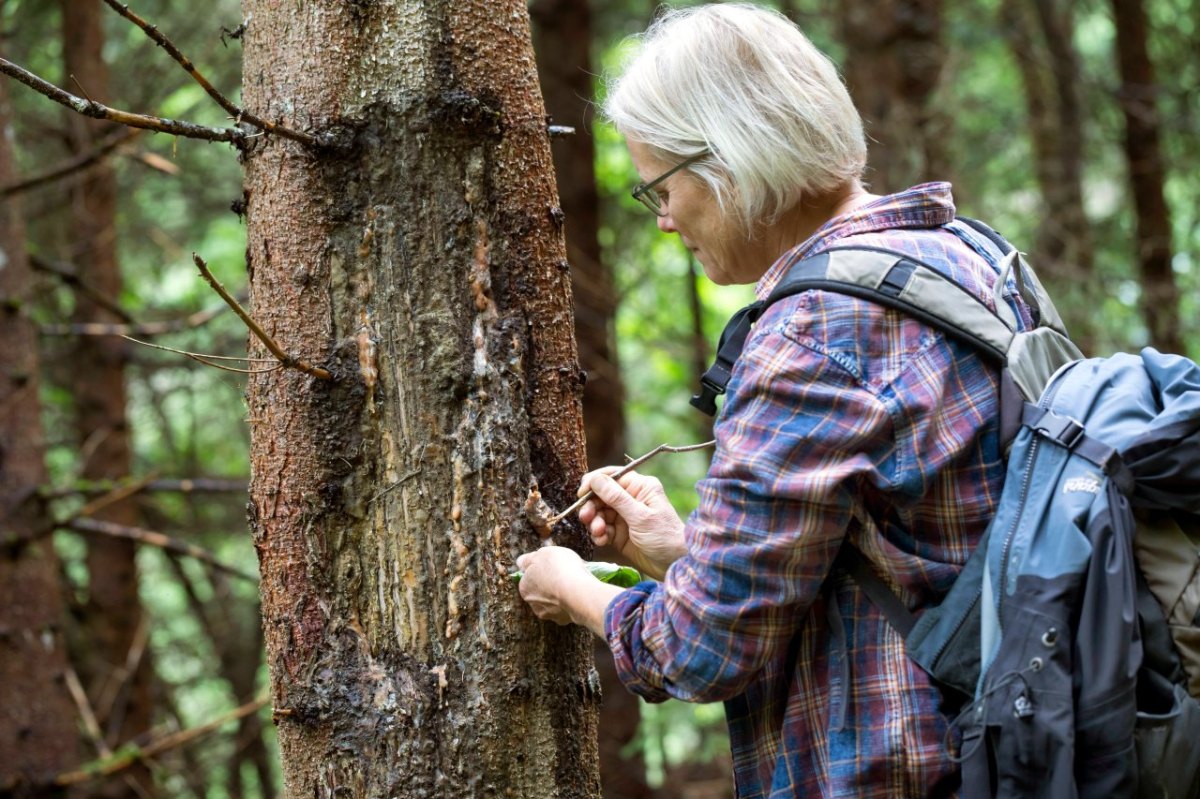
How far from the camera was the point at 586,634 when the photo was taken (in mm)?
2385

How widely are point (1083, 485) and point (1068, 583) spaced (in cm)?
15

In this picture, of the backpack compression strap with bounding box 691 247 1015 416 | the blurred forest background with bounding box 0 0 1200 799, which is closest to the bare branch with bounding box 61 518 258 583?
the blurred forest background with bounding box 0 0 1200 799

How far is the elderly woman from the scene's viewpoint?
173 centimetres

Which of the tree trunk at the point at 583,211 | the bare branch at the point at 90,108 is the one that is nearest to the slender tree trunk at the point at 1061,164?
the tree trunk at the point at 583,211

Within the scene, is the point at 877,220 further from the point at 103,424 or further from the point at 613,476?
the point at 103,424

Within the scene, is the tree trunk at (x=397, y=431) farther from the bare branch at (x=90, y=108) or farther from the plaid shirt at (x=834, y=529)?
the plaid shirt at (x=834, y=529)

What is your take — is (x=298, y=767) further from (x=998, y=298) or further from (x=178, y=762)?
(x=178, y=762)

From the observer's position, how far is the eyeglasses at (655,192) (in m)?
2.03

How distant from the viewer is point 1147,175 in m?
8.27

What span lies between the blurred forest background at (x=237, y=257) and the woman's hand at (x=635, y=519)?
2.90 m

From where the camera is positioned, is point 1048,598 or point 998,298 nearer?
point 1048,598

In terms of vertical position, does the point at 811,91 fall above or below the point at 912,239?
above

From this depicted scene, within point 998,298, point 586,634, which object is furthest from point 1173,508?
point 586,634

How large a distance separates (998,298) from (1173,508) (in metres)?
0.43
